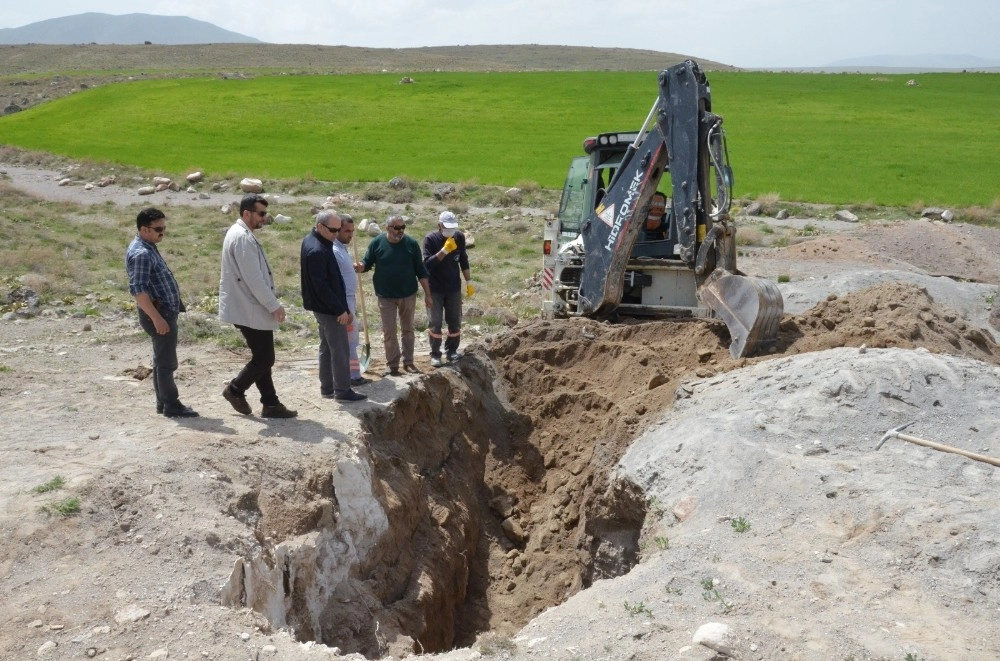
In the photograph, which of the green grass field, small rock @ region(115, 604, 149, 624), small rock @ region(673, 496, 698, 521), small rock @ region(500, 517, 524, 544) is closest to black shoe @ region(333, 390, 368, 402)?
small rock @ region(500, 517, 524, 544)

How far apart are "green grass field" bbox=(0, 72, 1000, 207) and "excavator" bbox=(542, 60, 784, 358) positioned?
15459mm

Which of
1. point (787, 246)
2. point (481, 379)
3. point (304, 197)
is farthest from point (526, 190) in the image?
point (481, 379)

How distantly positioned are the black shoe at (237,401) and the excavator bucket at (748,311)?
199 inches

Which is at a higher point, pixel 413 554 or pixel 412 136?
pixel 412 136

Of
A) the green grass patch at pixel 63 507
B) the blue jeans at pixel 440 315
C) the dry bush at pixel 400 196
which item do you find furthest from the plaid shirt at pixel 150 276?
the dry bush at pixel 400 196

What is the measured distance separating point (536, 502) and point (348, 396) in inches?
89.9

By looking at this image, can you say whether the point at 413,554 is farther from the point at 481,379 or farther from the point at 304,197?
the point at 304,197

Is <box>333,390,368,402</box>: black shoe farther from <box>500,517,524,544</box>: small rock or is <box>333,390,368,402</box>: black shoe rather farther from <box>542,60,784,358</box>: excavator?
<box>542,60,784,358</box>: excavator

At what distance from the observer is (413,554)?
839 cm

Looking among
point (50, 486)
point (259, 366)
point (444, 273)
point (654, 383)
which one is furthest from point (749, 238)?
point (50, 486)

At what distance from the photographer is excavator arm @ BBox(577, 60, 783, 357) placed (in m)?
9.97

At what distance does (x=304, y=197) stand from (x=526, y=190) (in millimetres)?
6826

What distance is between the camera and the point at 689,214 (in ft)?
35.0

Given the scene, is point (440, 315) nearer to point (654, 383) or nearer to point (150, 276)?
point (654, 383)
